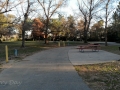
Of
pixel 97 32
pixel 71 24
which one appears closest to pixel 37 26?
pixel 71 24

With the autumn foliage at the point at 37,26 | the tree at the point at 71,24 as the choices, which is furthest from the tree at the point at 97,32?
the autumn foliage at the point at 37,26

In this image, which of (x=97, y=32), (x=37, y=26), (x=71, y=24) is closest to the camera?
(x=37, y=26)

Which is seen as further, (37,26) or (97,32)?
(97,32)

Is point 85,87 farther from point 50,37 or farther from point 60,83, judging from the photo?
point 50,37

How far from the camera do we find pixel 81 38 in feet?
252

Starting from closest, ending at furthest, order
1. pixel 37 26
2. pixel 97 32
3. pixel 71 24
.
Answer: pixel 37 26 → pixel 71 24 → pixel 97 32

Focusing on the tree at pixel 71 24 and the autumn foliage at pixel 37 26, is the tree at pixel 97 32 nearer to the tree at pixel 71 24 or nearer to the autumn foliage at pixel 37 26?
the tree at pixel 71 24

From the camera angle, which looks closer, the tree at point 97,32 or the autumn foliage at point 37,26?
the autumn foliage at point 37,26

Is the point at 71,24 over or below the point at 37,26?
over

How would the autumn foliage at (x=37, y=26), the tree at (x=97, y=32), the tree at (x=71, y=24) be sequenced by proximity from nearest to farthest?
the autumn foliage at (x=37, y=26), the tree at (x=71, y=24), the tree at (x=97, y=32)

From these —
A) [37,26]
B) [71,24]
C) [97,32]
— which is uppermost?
[71,24]

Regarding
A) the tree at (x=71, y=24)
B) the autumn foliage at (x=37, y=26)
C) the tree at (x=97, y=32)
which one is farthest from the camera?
the tree at (x=97, y=32)

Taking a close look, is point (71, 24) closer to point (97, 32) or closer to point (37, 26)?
point (97, 32)

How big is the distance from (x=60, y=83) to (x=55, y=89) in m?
0.78
